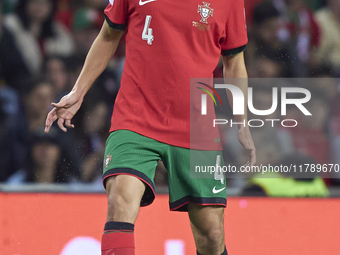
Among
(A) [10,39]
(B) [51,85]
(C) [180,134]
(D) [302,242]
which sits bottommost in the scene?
(D) [302,242]

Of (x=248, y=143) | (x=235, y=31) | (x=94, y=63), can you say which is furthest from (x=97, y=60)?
(x=248, y=143)

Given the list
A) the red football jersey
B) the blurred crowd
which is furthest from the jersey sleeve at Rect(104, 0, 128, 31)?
the blurred crowd

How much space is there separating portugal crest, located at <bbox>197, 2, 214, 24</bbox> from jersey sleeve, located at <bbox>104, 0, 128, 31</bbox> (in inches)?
13.3

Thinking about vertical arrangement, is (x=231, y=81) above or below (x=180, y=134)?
above

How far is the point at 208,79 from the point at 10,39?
264 cm

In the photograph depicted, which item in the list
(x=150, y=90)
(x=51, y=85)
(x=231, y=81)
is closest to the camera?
(x=150, y=90)

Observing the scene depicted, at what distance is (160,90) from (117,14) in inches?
16.0

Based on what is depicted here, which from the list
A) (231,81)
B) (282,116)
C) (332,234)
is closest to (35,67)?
(282,116)

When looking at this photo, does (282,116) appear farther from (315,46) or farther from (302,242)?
(302,242)

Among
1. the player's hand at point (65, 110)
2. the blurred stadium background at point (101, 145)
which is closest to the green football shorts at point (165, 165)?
the player's hand at point (65, 110)

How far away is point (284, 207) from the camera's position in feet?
11.1

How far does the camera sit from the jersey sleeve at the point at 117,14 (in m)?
2.44

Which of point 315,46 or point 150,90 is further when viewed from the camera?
point 315,46

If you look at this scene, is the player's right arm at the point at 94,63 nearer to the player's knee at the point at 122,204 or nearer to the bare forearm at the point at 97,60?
the bare forearm at the point at 97,60
